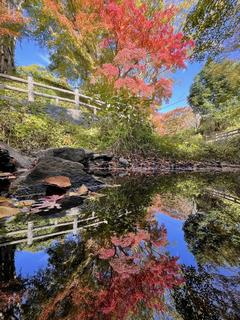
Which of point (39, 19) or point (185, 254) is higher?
point (39, 19)

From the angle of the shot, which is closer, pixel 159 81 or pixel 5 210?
pixel 5 210

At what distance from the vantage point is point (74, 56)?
13.9 m

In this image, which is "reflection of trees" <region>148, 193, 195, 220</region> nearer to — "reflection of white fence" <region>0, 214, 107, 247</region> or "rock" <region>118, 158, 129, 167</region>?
"reflection of white fence" <region>0, 214, 107, 247</region>

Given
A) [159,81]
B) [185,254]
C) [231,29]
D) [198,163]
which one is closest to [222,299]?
[185,254]

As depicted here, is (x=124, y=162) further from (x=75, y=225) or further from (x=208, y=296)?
(x=208, y=296)

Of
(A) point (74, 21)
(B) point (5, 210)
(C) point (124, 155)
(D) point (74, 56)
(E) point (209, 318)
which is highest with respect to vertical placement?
(A) point (74, 21)

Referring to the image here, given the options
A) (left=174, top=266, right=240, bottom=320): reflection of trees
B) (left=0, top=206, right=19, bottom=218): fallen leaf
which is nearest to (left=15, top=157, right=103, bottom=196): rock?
(left=0, top=206, right=19, bottom=218): fallen leaf

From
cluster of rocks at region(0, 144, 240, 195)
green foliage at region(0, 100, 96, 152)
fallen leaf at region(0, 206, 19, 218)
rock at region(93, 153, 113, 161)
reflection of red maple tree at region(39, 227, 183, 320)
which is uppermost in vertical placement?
green foliage at region(0, 100, 96, 152)

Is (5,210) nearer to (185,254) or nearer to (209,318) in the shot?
(185,254)

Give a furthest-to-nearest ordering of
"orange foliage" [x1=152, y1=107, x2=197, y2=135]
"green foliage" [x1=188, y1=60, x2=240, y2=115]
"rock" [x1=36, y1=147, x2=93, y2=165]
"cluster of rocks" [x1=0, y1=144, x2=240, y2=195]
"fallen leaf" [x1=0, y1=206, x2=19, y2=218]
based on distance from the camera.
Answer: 1. "orange foliage" [x1=152, y1=107, x2=197, y2=135]
2. "green foliage" [x1=188, y1=60, x2=240, y2=115]
3. "rock" [x1=36, y1=147, x2=93, y2=165]
4. "cluster of rocks" [x1=0, y1=144, x2=240, y2=195]
5. "fallen leaf" [x1=0, y1=206, x2=19, y2=218]

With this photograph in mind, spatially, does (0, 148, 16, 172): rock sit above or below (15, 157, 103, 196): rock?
above

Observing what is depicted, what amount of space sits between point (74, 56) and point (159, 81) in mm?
5003

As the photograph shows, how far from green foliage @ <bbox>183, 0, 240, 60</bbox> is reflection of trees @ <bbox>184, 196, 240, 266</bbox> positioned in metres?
8.02

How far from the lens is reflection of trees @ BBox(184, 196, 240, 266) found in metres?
1.18
